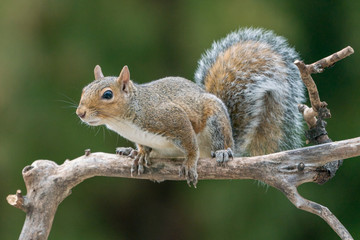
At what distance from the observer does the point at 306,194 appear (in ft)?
10.5

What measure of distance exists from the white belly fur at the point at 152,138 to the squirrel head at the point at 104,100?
0.05 meters

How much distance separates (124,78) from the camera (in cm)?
212

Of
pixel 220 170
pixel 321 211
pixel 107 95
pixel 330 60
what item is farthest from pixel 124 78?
pixel 321 211

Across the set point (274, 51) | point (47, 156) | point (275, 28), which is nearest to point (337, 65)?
point (275, 28)

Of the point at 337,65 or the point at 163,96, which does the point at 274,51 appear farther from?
the point at 337,65

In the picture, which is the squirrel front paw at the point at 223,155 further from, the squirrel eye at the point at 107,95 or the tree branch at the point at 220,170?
the squirrel eye at the point at 107,95

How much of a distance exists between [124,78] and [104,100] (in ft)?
0.49

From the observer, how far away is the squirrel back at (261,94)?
2.49 meters

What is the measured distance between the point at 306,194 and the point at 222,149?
115 centimetres

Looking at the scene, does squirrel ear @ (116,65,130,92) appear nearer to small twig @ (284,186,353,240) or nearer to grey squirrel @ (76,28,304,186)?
grey squirrel @ (76,28,304,186)

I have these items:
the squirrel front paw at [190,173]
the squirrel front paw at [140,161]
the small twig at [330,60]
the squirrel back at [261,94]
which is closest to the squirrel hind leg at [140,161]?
the squirrel front paw at [140,161]

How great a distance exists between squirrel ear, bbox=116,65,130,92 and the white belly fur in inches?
5.5

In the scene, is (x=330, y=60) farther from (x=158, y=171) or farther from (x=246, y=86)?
(x=158, y=171)

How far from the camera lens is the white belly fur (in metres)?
2.12
